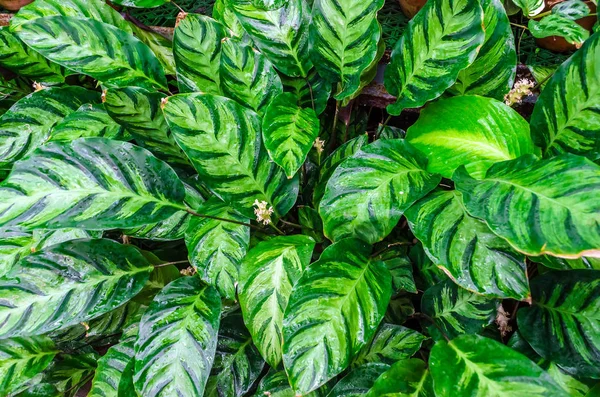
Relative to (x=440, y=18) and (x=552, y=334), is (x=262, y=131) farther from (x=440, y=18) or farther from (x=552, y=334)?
(x=552, y=334)

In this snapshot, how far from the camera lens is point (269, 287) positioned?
34.6 inches

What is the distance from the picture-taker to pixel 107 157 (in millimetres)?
885

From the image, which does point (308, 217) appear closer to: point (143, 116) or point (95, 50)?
point (143, 116)

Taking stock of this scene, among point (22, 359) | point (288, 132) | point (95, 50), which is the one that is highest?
point (95, 50)

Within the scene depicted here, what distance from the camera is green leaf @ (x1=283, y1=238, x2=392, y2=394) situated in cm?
74

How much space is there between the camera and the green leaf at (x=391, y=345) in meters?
0.94

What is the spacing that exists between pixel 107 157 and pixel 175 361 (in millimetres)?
427

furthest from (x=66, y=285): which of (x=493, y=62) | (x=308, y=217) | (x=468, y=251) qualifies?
(x=493, y=62)

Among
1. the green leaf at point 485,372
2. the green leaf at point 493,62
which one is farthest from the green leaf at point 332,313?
the green leaf at point 493,62

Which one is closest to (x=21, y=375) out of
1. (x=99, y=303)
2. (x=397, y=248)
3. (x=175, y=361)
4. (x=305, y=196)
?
(x=99, y=303)

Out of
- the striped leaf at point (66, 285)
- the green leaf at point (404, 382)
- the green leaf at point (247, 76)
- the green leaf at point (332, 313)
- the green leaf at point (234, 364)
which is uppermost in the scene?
the green leaf at point (247, 76)

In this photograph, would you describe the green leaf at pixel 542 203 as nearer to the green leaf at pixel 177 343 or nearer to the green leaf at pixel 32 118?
the green leaf at pixel 177 343

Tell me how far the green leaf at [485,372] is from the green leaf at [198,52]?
2.62ft

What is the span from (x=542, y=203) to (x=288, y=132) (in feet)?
1.63
